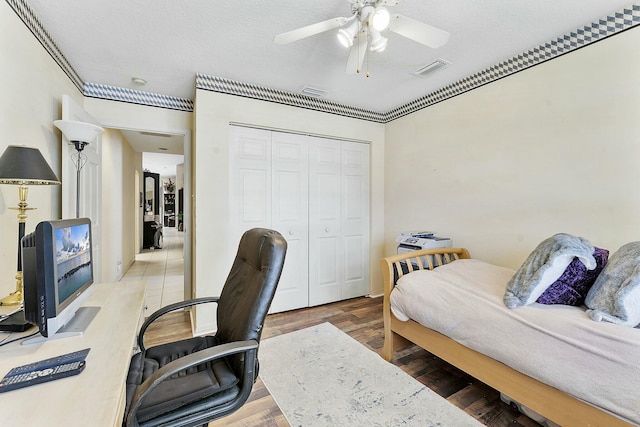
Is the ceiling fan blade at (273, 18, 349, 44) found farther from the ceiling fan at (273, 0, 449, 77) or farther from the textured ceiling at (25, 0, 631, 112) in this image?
the textured ceiling at (25, 0, 631, 112)

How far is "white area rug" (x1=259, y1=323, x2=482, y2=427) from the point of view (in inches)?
64.4

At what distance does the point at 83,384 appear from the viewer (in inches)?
31.0

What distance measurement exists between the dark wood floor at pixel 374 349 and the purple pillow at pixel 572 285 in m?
0.73

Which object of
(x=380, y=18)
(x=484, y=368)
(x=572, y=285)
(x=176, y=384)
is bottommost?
(x=484, y=368)

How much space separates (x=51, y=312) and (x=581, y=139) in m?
3.14

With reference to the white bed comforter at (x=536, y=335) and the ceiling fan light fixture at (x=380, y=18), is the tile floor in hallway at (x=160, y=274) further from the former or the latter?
the ceiling fan light fixture at (x=380, y=18)

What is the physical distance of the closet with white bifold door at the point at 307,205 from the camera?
3000 mm

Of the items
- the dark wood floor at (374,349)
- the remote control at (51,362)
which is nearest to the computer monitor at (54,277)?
the remote control at (51,362)

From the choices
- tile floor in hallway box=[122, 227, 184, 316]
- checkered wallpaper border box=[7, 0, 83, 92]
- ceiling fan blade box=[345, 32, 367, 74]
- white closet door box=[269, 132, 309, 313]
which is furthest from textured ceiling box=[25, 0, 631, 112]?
tile floor in hallway box=[122, 227, 184, 316]

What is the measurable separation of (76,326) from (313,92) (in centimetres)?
282

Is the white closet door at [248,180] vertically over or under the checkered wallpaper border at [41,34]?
under

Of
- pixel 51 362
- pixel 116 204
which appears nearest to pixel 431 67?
pixel 51 362

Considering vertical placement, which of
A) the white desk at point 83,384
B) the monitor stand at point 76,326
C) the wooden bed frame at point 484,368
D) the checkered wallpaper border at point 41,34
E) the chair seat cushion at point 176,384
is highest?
the checkered wallpaper border at point 41,34

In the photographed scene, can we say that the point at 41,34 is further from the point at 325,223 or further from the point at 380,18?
the point at 325,223
